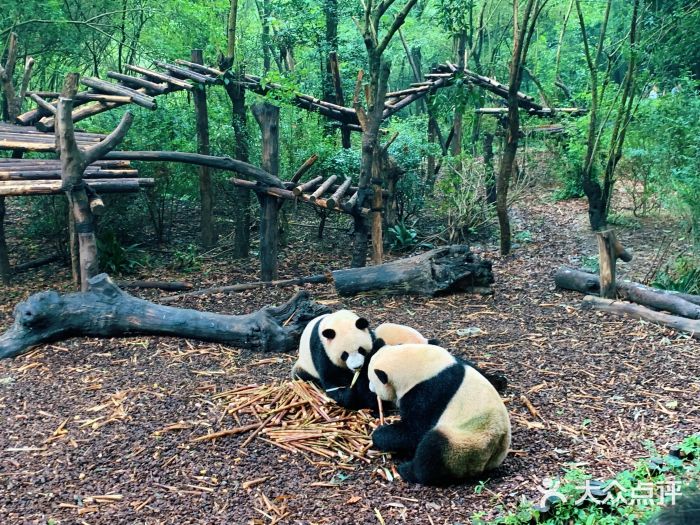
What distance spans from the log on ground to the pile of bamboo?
2732 millimetres

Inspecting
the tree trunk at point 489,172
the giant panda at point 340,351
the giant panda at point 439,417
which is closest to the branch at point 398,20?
the tree trunk at point 489,172

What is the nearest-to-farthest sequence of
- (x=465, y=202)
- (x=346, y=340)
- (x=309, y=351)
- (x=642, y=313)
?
1. (x=346, y=340)
2. (x=309, y=351)
3. (x=642, y=313)
4. (x=465, y=202)

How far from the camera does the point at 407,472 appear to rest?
10.7ft

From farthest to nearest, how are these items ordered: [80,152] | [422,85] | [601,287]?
[422,85], [601,287], [80,152]

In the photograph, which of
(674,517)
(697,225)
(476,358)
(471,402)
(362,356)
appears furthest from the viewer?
(697,225)

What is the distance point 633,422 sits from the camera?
3.88 meters

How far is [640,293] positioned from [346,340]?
369 centimetres

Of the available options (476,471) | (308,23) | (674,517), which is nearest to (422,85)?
(308,23)

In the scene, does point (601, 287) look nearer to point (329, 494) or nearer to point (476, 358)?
point (476, 358)

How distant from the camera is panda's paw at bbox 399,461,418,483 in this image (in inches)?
128

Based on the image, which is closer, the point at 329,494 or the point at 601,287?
the point at 329,494

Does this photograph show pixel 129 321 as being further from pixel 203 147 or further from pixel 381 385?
pixel 203 147

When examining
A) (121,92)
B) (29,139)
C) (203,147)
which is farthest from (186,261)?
(29,139)

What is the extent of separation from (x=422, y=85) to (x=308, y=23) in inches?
114
